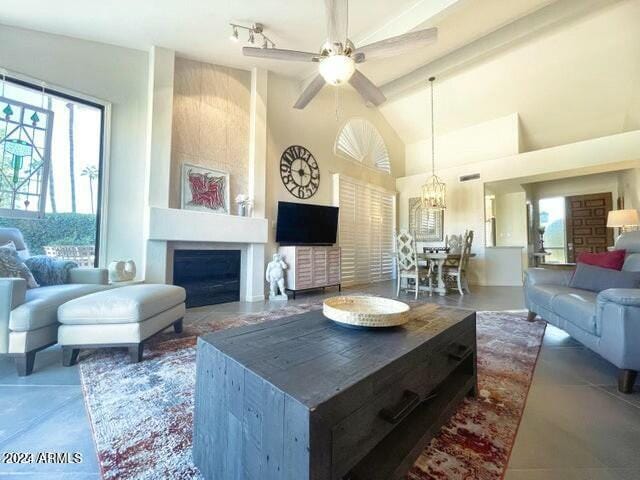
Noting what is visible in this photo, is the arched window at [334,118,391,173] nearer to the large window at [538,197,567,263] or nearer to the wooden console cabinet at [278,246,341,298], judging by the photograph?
the wooden console cabinet at [278,246,341,298]

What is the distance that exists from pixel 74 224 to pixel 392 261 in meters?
6.24

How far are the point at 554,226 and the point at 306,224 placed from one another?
7.90 m

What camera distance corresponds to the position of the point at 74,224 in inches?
130

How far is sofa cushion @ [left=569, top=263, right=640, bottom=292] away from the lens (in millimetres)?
2221

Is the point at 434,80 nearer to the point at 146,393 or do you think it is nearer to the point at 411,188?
the point at 411,188

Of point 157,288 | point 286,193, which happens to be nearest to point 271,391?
point 157,288

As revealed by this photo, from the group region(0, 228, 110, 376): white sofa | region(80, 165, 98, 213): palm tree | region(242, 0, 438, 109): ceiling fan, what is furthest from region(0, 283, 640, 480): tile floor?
region(242, 0, 438, 109): ceiling fan

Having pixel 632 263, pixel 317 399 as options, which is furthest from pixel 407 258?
pixel 317 399

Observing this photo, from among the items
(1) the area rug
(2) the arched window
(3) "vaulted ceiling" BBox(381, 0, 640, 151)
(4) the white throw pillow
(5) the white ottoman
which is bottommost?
(1) the area rug

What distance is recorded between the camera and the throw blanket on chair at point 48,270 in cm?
250

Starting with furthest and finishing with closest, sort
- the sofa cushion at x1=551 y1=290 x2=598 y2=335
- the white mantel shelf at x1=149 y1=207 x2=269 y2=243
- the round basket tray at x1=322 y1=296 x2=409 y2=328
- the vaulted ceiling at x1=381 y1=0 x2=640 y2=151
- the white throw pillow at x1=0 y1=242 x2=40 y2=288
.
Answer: the vaulted ceiling at x1=381 y1=0 x2=640 y2=151 < the white mantel shelf at x1=149 y1=207 x2=269 y2=243 < the white throw pillow at x1=0 y1=242 x2=40 y2=288 < the sofa cushion at x1=551 y1=290 x2=598 y2=335 < the round basket tray at x1=322 y1=296 x2=409 y2=328

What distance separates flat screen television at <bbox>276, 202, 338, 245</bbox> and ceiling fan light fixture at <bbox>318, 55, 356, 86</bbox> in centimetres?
246

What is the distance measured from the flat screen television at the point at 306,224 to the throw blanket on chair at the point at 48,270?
2692 mm

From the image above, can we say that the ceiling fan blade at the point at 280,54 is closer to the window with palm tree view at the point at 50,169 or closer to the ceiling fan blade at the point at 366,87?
the ceiling fan blade at the point at 366,87
